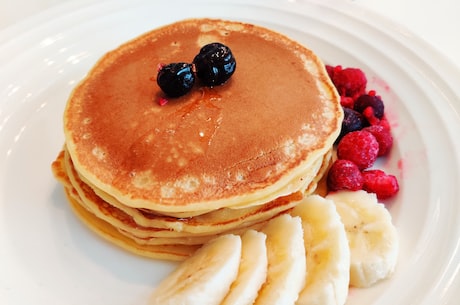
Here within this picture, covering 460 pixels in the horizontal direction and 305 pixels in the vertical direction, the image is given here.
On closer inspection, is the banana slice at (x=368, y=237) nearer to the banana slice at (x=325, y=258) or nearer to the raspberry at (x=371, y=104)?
the banana slice at (x=325, y=258)

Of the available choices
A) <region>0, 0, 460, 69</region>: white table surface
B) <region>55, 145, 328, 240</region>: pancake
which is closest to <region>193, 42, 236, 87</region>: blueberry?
<region>55, 145, 328, 240</region>: pancake

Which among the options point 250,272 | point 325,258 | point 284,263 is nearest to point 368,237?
point 325,258

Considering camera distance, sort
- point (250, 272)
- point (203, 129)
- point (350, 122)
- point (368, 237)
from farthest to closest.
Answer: point (350, 122), point (203, 129), point (368, 237), point (250, 272)

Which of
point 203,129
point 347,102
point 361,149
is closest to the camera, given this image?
point 203,129

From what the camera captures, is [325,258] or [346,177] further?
[346,177]

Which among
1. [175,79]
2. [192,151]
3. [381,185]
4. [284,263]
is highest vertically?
[175,79]

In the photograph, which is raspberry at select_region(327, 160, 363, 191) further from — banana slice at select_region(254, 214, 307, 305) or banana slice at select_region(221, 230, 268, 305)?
banana slice at select_region(221, 230, 268, 305)

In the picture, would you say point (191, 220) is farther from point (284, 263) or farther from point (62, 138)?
point (62, 138)
